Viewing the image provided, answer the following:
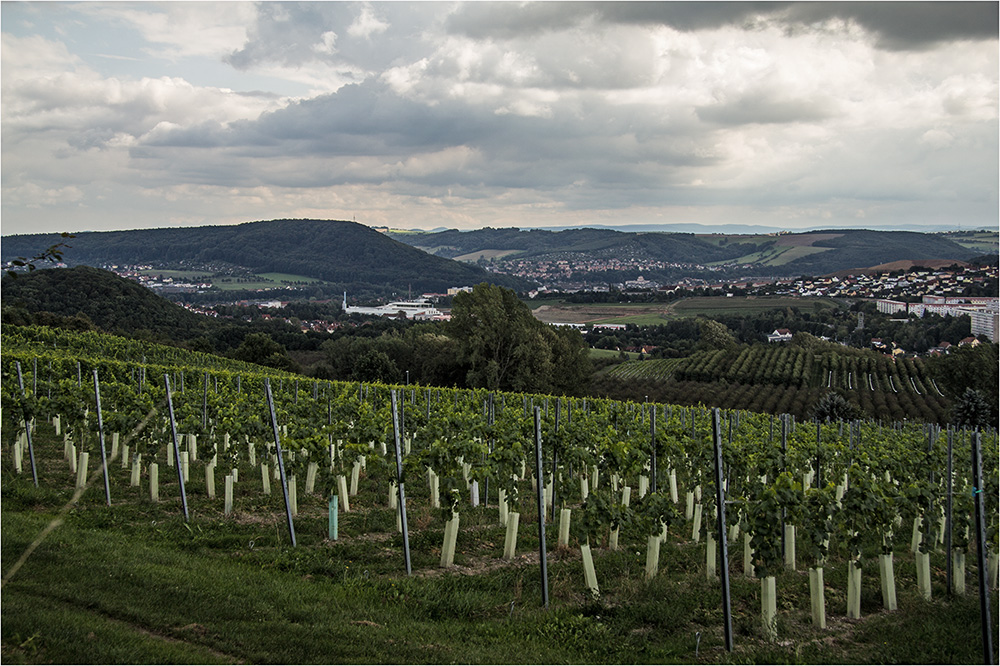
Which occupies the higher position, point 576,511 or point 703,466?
A: point 703,466

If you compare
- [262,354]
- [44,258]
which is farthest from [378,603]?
[262,354]

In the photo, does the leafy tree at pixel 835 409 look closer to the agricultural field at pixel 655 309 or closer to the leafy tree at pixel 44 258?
the leafy tree at pixel 44 258

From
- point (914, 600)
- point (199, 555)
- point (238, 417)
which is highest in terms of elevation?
point (238, 417)

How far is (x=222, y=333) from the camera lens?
82.0 meters

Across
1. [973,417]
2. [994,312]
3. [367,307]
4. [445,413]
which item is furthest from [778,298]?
[445,413]

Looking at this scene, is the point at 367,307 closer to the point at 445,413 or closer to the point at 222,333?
the point at 222,333

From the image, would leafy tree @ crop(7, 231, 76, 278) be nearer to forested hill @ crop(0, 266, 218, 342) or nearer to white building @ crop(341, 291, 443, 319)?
forested hill @ crop(0, 266, 218, 342)

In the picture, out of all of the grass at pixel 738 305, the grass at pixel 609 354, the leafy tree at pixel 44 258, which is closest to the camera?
the leafy tree at pixel 44 258

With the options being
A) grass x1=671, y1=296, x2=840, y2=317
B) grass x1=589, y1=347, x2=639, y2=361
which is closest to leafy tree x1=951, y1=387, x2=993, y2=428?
grass x1=589, y1=347, x2=639, y2=361

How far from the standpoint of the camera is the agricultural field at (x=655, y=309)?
5458 inches

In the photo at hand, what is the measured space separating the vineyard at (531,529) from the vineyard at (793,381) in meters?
A: 42.7

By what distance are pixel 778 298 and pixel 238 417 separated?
169423mm

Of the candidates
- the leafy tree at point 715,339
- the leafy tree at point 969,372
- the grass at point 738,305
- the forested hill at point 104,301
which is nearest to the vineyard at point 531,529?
the leafy tree at point 969,372

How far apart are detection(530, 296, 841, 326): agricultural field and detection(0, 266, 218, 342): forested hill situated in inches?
2763
